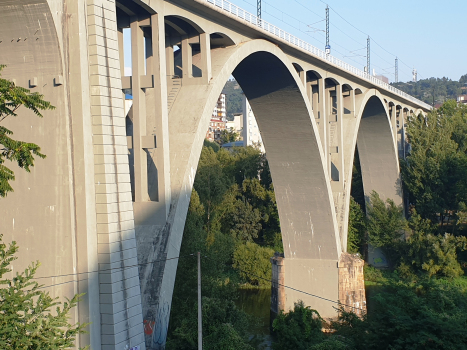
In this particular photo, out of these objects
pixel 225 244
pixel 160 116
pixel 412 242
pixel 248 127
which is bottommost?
pixel 412 242

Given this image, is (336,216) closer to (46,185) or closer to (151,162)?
(151,162)

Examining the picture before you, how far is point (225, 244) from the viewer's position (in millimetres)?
28344

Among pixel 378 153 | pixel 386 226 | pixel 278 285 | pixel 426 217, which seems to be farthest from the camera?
pixel 378 153

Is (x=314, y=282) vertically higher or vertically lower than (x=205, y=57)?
lower

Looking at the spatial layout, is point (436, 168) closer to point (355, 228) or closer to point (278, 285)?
point (355, 228)

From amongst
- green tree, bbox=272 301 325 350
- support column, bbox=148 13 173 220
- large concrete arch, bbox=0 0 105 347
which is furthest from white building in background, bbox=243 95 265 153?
large concrete arch, bbox=0 0 105 347

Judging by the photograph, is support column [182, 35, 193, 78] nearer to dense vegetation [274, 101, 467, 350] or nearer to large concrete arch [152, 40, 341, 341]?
large concrete arch [152, 40, 341, 341]

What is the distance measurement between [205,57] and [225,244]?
15.0m

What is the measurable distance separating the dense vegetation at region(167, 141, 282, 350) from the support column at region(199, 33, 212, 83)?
6.40 metres

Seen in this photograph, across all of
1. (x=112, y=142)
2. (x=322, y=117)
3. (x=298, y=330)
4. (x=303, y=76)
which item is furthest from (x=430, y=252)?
(x=112, y=142)

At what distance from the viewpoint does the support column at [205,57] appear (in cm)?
1486

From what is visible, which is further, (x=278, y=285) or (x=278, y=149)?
(x=278, y=285)

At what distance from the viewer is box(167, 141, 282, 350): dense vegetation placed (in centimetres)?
1602

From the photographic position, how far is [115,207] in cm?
1099
